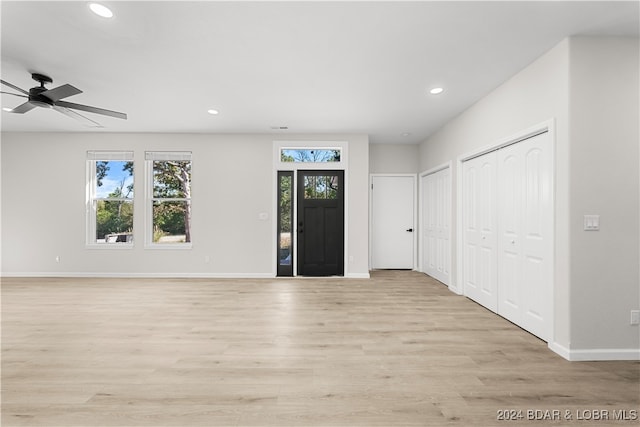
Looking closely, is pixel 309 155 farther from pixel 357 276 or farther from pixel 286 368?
pixel 286 368

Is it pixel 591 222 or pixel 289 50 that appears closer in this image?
pixel 591 222

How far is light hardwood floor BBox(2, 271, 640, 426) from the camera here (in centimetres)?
184

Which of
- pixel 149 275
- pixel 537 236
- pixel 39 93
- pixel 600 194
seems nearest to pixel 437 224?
pixel 537 236

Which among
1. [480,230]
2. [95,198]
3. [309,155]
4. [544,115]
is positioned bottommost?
[480,230]

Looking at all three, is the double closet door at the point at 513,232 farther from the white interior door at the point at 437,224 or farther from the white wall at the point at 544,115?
the white interior door at the point at 437,224

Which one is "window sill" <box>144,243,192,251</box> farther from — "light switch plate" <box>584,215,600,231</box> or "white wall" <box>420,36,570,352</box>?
"light switch plate" <box>584,215,600,231</box>

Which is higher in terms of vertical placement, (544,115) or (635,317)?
(544,115)

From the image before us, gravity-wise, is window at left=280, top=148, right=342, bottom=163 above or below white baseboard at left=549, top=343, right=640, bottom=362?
above

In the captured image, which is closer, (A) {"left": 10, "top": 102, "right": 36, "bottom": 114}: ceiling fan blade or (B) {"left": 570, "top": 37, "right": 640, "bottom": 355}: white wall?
(B) {"left": 570, "top": 37, "right": 640, "bottom": 355}: white wall

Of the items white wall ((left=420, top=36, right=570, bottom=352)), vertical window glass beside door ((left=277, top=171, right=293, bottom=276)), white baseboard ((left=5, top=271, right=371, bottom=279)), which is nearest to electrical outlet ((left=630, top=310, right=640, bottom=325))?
white wall ((left=420, top=36, right=570, bottom=352))

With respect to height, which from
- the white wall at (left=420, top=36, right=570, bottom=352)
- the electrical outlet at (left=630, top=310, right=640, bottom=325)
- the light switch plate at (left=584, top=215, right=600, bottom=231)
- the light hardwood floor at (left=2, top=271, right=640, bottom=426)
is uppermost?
the white wall at (left=420, top=36, right=570, bottom=352)

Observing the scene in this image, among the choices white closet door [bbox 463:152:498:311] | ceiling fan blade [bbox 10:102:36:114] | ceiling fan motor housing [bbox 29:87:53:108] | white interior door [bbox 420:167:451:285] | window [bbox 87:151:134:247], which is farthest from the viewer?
window [bbox 87:151:134:247]

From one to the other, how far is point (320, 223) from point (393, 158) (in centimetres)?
227

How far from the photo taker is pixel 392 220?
21.9 feet
